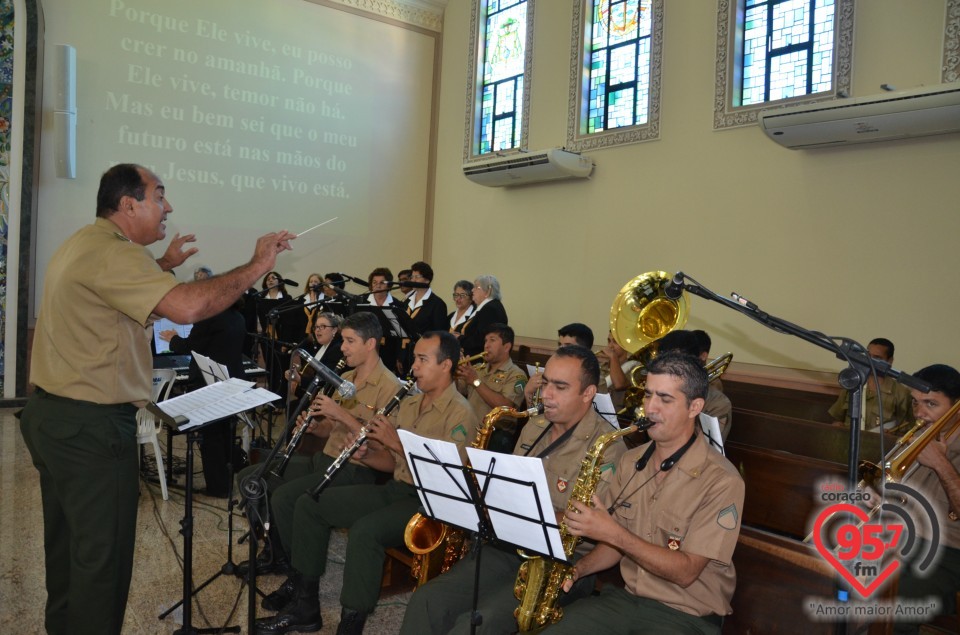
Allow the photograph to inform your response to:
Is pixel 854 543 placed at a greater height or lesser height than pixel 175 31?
lesser

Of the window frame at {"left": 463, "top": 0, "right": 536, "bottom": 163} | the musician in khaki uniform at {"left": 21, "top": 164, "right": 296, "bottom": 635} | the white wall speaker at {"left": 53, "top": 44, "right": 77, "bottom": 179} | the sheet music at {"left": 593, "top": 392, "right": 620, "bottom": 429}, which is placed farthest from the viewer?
the window frame at {"left": 463, "top": 0, "right": 536, "bottom": 163}

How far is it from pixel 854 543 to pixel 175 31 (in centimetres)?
967

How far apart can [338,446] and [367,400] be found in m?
0.29

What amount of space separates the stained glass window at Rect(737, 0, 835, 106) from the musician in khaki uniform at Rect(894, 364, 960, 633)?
4.76 meters

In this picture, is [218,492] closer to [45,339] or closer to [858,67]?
[45,339]

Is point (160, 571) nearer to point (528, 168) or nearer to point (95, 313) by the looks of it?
point (95, 313)

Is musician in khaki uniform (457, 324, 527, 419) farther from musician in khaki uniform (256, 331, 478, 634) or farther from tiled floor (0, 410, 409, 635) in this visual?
tiled floor (0, 410, 409, 635)

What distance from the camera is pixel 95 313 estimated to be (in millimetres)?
2551

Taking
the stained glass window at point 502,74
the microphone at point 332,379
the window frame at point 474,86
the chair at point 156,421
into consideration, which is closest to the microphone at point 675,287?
the microphone at point 332,379

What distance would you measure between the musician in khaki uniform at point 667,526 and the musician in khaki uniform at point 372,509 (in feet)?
3.29

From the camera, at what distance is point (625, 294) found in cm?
518

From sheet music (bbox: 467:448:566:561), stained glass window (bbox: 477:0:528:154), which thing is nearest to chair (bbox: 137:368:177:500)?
sheet music (bbox: 467:448:566:561)

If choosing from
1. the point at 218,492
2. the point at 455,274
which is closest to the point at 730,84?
the point at 455,274

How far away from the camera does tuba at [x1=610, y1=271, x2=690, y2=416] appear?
5.03 metres
